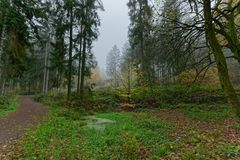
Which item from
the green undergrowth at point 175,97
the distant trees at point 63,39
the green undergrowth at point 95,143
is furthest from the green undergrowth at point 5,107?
the green undergrowth at point 175,97

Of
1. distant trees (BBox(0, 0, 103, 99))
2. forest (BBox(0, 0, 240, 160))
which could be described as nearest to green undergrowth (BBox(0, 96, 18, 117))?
forest (BBox(0, 0, 240, 160))

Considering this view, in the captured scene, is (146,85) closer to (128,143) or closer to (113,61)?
(128,143)

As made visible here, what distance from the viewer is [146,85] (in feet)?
26.3

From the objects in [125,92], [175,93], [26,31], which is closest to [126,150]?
[26,31]

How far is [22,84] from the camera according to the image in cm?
5716

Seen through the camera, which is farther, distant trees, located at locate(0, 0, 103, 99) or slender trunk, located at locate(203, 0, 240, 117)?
distant trees, located at locate(0, 0, 103, 99)

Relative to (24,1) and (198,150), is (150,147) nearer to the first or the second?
(198,150)

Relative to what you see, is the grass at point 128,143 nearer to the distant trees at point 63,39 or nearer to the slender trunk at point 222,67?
the slender trunk at point 222,67

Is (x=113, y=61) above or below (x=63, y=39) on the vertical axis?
above

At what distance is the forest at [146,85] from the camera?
13.0 ft

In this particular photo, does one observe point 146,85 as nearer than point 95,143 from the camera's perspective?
Yes

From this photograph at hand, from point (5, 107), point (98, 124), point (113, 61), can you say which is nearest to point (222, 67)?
point (98, 124)

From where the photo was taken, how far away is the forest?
3969 mm

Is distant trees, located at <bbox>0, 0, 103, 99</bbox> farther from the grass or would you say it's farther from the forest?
the grass
